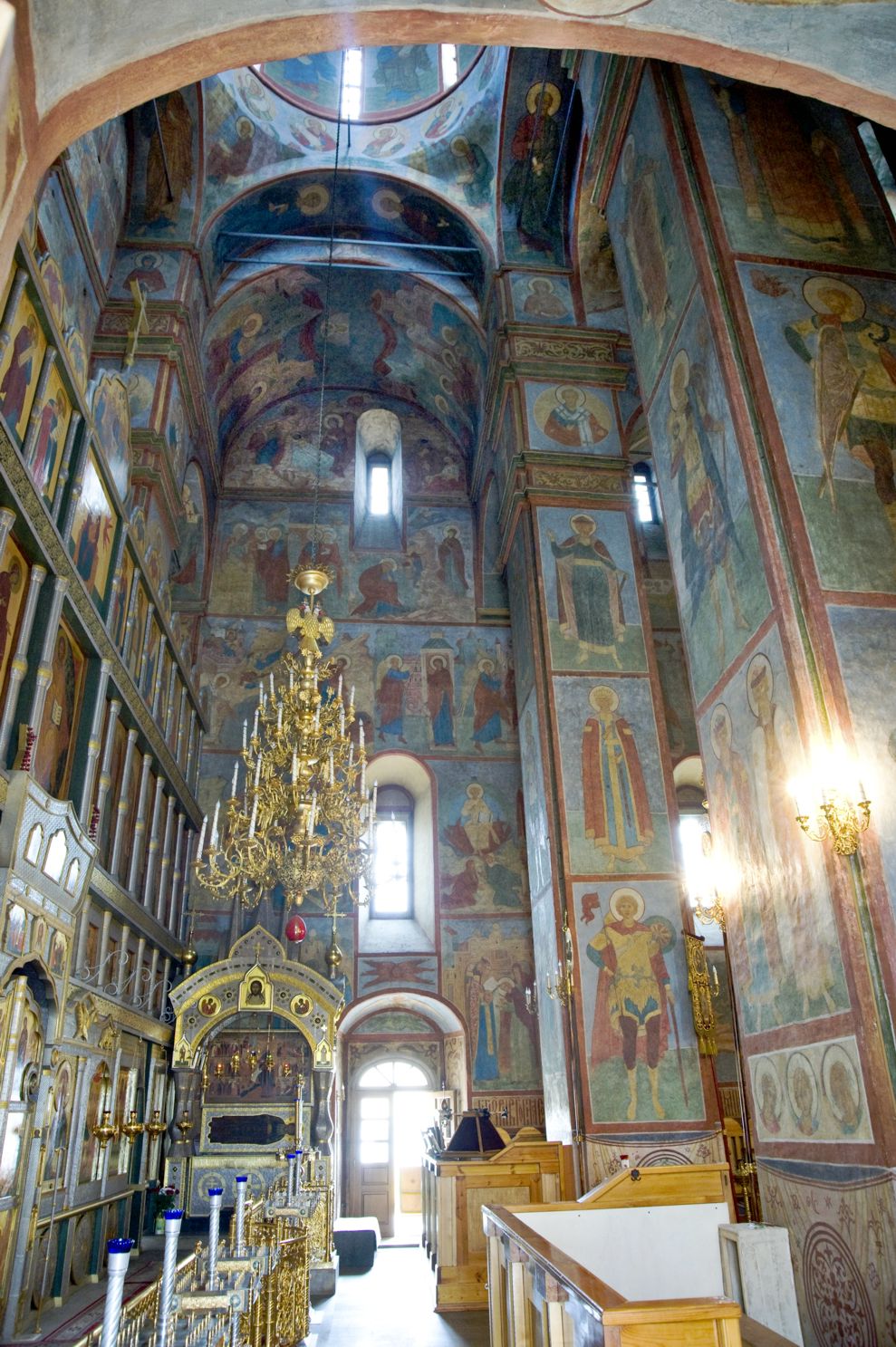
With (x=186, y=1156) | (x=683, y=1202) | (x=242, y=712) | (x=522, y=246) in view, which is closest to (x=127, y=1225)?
(x=186, y=1156)

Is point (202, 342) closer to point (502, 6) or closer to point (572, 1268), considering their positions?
point (502, 6)

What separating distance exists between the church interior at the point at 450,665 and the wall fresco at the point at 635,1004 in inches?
2.0

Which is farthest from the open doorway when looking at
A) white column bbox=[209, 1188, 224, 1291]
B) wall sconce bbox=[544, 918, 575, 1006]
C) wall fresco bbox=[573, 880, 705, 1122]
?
white column bbox=[209, 1188, 224, 1291]

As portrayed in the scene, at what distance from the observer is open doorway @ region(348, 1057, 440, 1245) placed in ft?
49.6

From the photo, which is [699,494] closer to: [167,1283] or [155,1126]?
[167,1283]

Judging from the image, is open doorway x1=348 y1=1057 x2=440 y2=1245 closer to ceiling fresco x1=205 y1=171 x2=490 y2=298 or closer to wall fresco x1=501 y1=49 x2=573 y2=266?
ceiling fresco x1=205 y1=171 x2=490 y2=298

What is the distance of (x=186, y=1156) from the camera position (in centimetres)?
1164

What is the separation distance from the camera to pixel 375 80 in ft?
51.8

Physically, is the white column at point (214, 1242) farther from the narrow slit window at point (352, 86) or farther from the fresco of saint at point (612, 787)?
the narrow slit window at point (352, 86)

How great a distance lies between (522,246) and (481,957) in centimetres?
1140

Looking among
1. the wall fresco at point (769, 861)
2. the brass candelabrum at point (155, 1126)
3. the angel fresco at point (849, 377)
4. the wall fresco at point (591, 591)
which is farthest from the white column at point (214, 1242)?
the wall fresco at point (591, 591)

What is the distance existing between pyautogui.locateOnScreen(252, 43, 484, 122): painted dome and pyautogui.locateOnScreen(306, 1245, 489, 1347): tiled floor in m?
16.1

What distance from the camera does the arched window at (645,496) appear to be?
1780 cm

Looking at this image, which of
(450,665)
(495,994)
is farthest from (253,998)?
(450,665)
